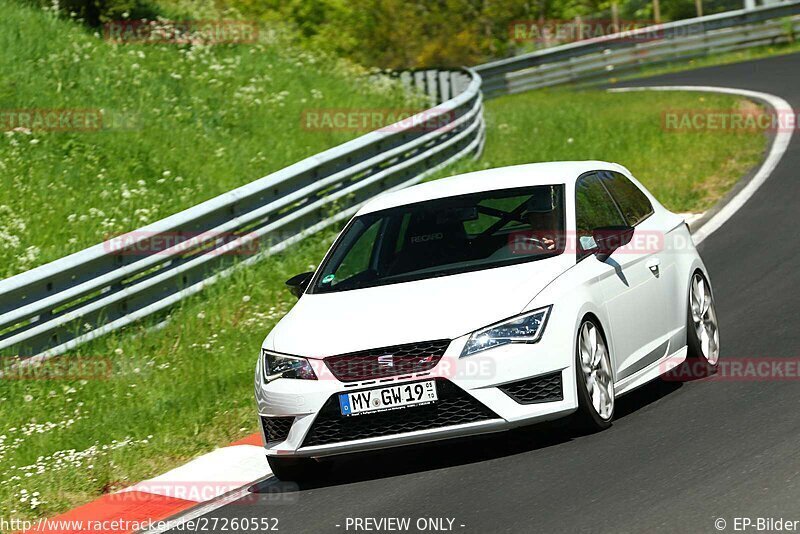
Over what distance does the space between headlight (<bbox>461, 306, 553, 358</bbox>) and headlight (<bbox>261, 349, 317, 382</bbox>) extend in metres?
0.89

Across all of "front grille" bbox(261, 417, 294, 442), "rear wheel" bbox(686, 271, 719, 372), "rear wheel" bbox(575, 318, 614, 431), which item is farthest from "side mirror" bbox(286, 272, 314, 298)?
"rear wheel" bbox(686, 271, 719, 372)

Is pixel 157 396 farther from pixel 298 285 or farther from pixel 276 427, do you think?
pixel 276 427

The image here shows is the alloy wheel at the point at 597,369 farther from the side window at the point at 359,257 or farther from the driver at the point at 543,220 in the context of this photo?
the side window at the point at 359,257

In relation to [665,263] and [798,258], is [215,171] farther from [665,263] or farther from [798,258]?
[665,263]

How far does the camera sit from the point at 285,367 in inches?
293

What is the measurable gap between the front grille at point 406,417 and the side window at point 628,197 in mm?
2373

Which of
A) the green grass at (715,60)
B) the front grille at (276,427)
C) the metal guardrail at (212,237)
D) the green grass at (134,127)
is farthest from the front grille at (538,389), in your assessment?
the green grass at (715,60)

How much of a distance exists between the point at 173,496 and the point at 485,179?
2.85m

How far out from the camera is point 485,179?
28.7ft

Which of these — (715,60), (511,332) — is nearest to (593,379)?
(511,332)

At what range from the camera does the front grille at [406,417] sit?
705 centimetres

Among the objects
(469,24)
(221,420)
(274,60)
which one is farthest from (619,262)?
(469,24)

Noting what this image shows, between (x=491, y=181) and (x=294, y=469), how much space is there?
231 centimetres

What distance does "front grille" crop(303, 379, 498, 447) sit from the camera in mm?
7051
